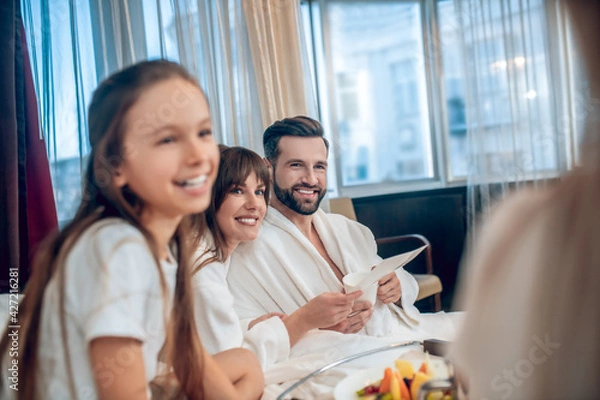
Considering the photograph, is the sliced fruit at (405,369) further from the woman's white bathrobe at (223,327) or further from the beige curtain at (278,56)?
the beige curtain at (278,56)

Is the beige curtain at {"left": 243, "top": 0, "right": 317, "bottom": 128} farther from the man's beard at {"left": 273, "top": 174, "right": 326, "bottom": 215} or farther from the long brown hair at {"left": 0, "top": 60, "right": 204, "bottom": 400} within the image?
the long brown hair at {"left": 0, "top": 60, "right": 204, "bottom": 400}

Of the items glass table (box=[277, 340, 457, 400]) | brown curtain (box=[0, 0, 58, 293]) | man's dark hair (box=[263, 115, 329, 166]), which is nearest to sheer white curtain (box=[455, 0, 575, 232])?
glass table (box=[277, 340, 457, 400])

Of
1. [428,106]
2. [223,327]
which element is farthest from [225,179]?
[428,106]

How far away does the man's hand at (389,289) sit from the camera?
0.86 m

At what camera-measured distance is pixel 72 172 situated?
64 cm

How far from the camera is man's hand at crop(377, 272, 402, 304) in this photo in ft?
2.83

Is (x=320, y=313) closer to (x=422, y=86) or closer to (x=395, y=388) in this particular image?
(x=395, y=388)

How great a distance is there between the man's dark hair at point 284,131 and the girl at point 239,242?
0.08 metres

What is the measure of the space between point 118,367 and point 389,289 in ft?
1.82

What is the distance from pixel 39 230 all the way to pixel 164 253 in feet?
0.70

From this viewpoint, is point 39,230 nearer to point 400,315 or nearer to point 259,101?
point 259,101

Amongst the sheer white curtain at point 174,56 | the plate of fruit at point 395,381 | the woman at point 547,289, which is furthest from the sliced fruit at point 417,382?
the sheer white curtain at point 174,56

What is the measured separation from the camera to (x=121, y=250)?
0.43 m

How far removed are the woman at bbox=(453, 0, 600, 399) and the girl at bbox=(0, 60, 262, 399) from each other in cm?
29
